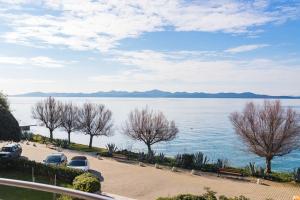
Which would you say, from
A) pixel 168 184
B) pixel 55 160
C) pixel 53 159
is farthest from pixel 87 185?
pixel 53 159

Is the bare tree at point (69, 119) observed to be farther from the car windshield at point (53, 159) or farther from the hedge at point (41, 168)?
the hedge at point (41, 168)

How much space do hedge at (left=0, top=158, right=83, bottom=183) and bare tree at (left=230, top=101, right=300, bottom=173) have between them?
2006 cm

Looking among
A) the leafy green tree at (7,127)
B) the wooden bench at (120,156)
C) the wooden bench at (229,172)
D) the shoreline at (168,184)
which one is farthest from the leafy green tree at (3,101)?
the wooden bench at (229,172)

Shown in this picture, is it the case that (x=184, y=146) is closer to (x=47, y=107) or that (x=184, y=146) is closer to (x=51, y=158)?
(x=47, y=107)

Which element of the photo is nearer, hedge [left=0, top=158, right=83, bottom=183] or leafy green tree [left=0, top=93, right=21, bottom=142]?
hedge [left=0, top=158, right=83, bottom=183]

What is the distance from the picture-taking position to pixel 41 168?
31766mm

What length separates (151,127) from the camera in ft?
184

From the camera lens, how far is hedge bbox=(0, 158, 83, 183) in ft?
98.2

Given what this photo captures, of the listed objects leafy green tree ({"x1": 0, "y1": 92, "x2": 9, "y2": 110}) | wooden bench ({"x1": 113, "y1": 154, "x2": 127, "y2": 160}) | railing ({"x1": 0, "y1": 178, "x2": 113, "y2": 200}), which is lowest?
wooden bench ({"x1": 113, "y1": 154, "x2": 127, "y2": 160})

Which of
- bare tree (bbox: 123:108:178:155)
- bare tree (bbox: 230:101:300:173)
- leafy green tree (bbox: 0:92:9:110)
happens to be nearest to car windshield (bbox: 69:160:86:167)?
leafy green tree (bbox: 0:92:9:110)

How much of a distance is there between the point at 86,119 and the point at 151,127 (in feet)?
51.8

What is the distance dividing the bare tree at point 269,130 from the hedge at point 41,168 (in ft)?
65.8

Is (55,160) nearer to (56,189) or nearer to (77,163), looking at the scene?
(77,163)

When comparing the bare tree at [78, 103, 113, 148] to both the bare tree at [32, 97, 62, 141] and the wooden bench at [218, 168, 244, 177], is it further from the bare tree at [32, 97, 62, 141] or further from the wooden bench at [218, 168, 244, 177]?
the wooden bench at [218, 168, 244, 177]
